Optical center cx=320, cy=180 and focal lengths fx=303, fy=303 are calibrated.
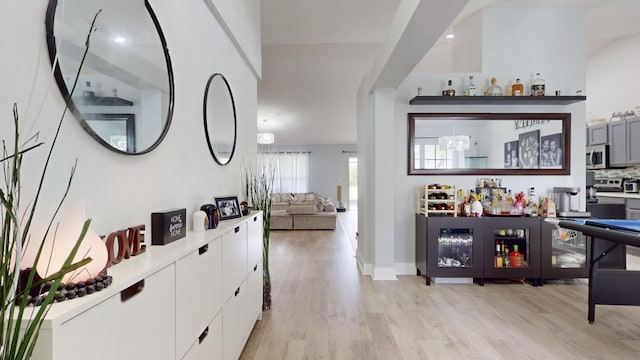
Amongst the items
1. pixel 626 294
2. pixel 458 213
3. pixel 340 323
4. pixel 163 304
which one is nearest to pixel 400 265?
pixel 458 213

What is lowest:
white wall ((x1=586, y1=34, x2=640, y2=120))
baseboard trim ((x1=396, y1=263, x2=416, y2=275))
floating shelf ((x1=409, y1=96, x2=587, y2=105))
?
baseboard trim ((x1=396, y1=263, x2=416, y2=275))

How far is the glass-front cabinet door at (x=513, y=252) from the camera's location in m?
3.28

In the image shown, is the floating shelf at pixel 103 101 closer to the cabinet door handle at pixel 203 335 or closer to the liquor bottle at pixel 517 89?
the cabinet door handle at pixel 203 335

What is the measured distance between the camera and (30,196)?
759 millimetres

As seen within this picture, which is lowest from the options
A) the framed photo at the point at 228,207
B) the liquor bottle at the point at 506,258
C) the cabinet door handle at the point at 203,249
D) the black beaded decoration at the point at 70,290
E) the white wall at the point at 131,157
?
the liquor bottle at the point at 506,258

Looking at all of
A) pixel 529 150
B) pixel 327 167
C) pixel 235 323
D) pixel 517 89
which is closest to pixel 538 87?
pixel 517 89

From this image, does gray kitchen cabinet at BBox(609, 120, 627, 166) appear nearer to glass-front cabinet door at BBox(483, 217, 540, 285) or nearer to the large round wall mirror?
glass-front cabinet door at BBox(483, 217, 540, 285)

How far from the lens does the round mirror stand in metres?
1.85

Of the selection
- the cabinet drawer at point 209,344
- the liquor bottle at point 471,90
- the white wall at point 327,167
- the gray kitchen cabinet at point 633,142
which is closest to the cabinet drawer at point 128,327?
the cabinet drawer at point 209,344

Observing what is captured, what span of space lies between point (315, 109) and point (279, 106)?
2.93 feet

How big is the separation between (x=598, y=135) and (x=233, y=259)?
21.6 ft

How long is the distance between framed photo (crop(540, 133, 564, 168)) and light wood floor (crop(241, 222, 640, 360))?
54.2 inches

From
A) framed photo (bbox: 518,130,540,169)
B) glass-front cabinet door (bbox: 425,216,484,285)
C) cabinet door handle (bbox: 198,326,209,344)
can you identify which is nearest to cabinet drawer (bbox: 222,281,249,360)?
cabinet door handle (bbox: 198,326,209,344)

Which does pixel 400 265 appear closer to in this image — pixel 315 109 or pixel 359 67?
pixel 359 67
